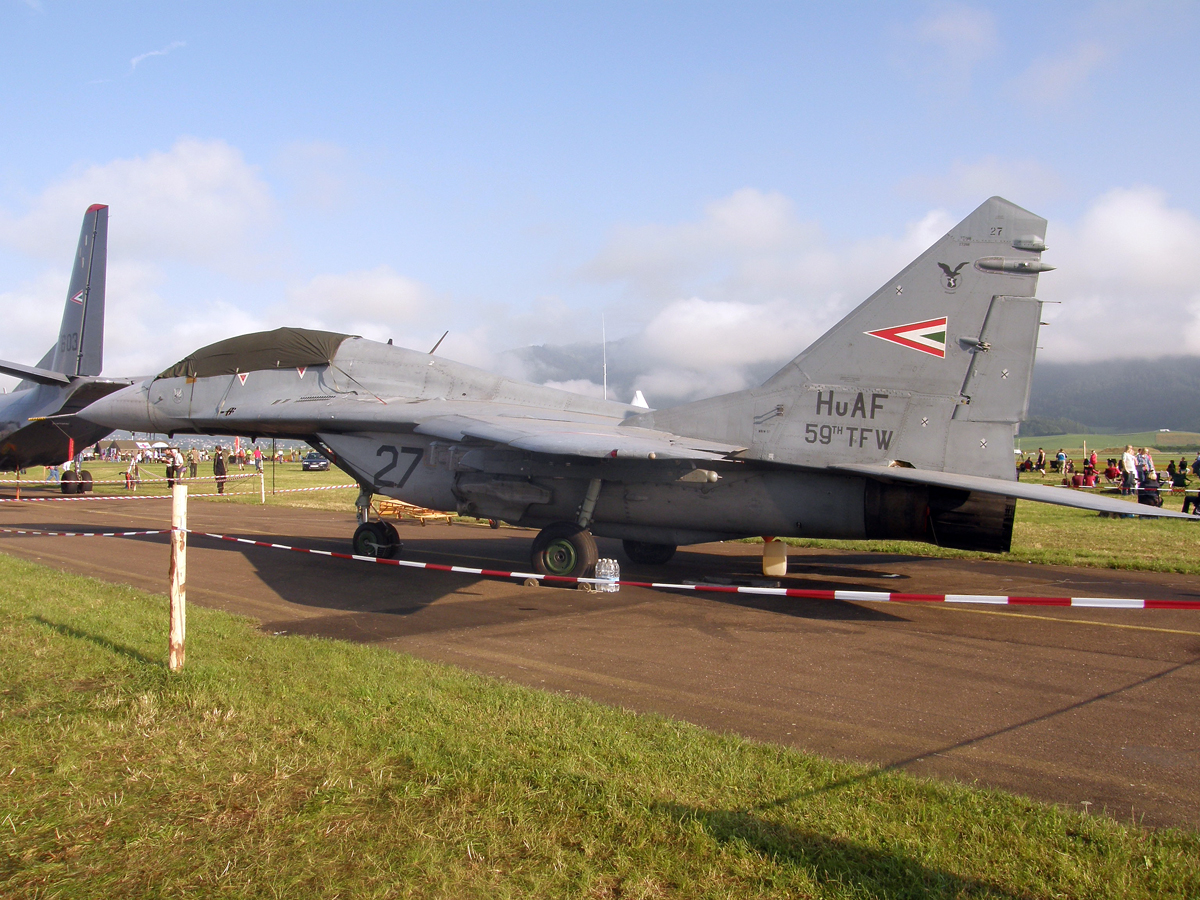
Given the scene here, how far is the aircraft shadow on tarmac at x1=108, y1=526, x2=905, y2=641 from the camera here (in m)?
8.95

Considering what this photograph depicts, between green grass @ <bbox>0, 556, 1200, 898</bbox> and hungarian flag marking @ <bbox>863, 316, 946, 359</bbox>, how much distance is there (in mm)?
7064

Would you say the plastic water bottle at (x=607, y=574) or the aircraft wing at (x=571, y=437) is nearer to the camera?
the aircraft wing at (x=571, y=437)

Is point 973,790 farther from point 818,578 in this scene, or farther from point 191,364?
point 191,364

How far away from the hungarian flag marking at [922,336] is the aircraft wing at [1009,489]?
1.62 metres

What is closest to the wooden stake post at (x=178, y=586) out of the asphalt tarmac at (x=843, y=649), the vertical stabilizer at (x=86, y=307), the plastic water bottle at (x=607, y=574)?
the asphalt tarmac at (x=843, y=649)

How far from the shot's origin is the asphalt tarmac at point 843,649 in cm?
510

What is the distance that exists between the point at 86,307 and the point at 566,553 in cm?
2340

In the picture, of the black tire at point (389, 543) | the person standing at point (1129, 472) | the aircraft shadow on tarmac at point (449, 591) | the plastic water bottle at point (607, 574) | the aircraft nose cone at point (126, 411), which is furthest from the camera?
the person standing at point (1129, 472)

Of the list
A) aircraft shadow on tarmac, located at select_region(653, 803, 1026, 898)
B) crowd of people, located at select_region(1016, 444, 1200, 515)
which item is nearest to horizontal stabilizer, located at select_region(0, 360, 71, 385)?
aircraft shadow on tarmac, located at select_region(653, 803, 1026, 898)

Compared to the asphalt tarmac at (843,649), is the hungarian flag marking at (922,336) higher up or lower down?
higher up

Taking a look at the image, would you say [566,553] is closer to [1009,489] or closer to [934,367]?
[934,367]

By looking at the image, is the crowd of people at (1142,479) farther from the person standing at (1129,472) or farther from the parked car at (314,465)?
the parked car at (314,465)

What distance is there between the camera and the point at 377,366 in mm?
13453

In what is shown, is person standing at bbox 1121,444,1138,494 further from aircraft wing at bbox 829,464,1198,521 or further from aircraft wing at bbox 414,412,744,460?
aircraft wing at bbox 414,412,744,460
